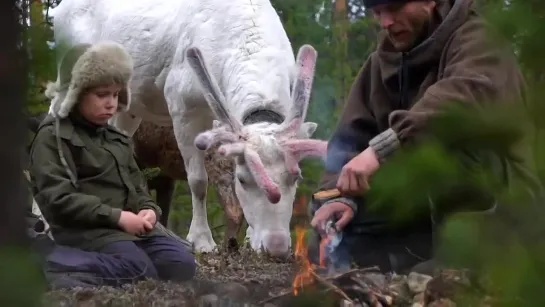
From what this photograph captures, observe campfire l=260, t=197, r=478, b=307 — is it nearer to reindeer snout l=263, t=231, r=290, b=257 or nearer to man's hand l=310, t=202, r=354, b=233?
man's hand l=310, t=202, r=354, b=233

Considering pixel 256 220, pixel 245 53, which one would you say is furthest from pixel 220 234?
pixel 256 220

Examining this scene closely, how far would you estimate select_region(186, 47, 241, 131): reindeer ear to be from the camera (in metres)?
4.49

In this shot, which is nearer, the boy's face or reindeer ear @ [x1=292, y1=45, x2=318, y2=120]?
the boy's face

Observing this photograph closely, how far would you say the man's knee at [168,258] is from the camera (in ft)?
10.8

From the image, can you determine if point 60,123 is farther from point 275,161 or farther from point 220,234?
point 220,234

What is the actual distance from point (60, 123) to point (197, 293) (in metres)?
1.13

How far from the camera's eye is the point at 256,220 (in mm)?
4230

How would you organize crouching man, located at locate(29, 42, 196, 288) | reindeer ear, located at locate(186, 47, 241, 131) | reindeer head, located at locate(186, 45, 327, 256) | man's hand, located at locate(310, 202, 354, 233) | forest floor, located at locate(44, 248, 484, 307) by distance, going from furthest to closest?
reindeer ear, located at locate(186, 47, 241, 131)
reindeer head, located at locate(186, 45, 327, 256)
crouching man, located at locate(29, 42, 196, 288)
man's hand, located at locate(310, 202, 354, 233)
forest floor, located at locate(44, 248, 484, 307)

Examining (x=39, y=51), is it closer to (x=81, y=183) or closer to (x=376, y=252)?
(x=376, y=252)

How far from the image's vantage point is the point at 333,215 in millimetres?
2715

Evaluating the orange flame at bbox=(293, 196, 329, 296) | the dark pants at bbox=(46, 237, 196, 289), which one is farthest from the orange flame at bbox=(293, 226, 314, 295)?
the dark pants at bbox=(46, 237, 196, 289)

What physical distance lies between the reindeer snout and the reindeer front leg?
1.12 m

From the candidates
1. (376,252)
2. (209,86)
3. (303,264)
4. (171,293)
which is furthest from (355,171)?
(209,86)

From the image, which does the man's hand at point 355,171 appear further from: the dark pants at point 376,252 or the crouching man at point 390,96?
the dark pants at point 376,252
